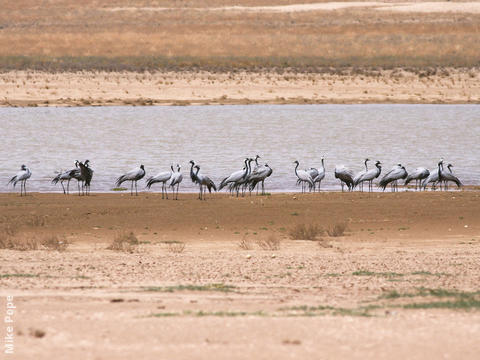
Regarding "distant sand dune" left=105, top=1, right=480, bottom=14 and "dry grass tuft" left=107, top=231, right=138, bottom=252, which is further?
"distant sand dune" left=105, top=1, right=480, bottom=14

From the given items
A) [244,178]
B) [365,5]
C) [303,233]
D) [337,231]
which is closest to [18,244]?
[303,233]

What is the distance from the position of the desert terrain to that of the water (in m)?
2.75

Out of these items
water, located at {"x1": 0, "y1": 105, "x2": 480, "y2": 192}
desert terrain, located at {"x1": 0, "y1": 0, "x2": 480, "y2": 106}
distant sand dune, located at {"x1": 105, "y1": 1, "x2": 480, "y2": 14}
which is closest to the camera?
water, located at {"x1": 0, "y1": 105, "x2": 480, "y2": 192}

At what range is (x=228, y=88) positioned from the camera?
44.7 metres

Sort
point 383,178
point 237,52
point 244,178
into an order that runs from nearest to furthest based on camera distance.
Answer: point 244,178 < point 383,178 < point 237,52

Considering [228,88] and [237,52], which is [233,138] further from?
[237,52]

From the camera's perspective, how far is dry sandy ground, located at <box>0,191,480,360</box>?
844cm

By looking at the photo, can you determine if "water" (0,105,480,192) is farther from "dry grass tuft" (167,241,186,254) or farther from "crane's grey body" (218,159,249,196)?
"dry grass tuft" (167,241,186,254)

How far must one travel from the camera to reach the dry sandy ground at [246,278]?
844cm

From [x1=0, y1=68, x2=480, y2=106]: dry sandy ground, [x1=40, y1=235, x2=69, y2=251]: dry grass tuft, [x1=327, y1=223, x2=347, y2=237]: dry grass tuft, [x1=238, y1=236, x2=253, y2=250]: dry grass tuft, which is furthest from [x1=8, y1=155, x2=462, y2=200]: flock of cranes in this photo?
[x1=0, y1=68, x2=480, y2=106]: dry sandy ground

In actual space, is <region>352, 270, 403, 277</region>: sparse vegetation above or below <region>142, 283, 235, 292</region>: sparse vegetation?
above

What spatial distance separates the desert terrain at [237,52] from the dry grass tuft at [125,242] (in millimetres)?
26511

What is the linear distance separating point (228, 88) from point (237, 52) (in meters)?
17.6

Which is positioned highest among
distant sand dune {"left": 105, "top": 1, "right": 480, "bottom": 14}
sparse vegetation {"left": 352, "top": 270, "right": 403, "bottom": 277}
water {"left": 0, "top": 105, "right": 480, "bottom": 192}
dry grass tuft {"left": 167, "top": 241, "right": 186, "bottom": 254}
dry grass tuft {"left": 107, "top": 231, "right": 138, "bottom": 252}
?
distant sand dune {"left": 105, "top": 1, "right": 480, "bottom": 14}
